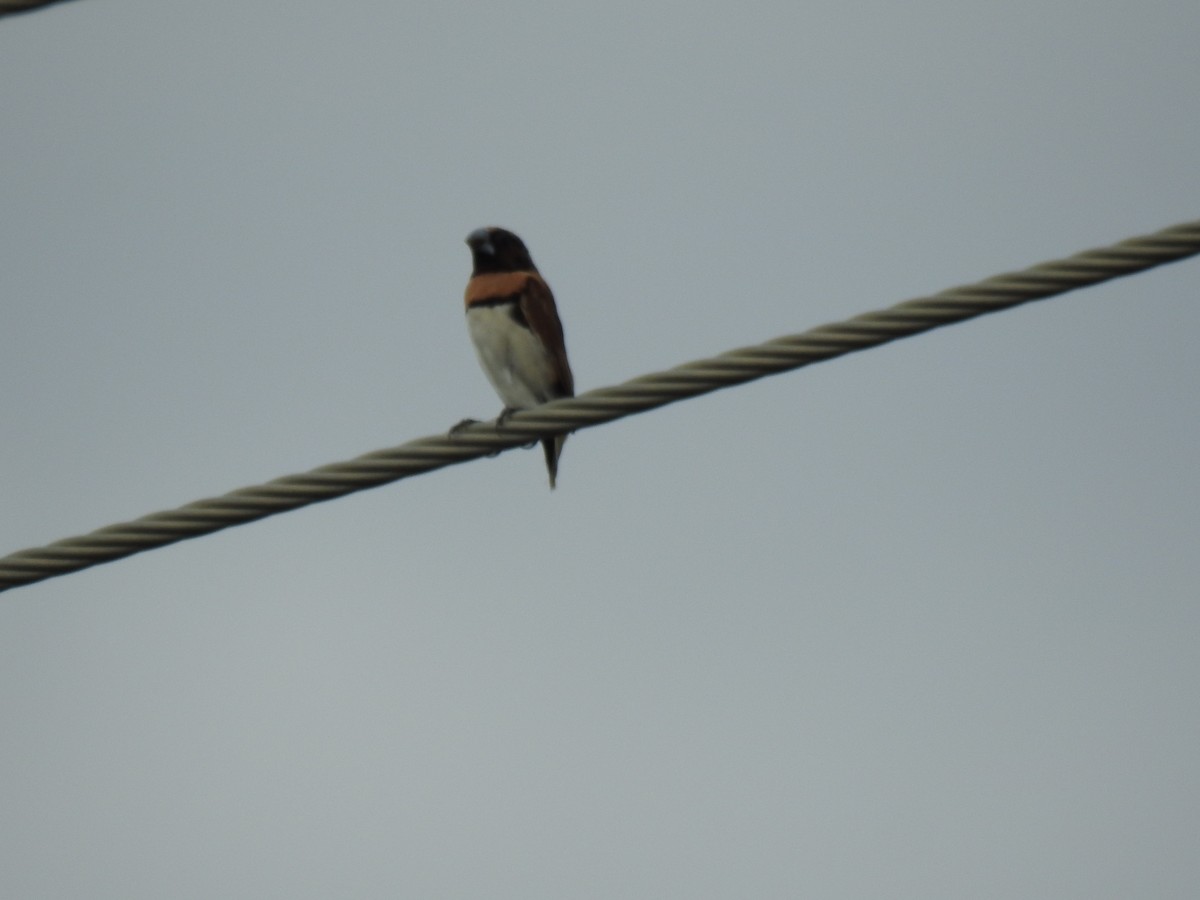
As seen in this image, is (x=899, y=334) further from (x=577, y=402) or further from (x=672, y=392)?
(x=577, y=402)

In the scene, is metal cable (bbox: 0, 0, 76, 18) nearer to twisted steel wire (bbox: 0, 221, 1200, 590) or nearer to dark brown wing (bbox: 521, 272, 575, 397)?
twisted steel wire (bbox: 0, 221, 1200, 590)

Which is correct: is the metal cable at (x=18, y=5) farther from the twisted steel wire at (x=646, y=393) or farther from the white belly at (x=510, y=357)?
the white belly at (x=510, y=357)

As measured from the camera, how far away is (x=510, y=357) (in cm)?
731

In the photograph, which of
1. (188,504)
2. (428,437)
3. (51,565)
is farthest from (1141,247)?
(51,565)

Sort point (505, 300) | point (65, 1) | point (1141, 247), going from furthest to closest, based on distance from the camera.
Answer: point (505, 300) < point (65, 1) < point (1141, 247)

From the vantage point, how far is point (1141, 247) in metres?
3.45

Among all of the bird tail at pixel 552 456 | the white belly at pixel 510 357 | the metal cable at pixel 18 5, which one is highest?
the metal cable at pixel 18 5

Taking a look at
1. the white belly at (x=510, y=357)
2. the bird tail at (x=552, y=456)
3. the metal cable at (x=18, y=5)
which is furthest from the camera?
the bird tail at (x=552, y=456)

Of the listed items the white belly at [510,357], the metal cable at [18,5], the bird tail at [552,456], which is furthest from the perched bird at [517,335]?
the metal cable at [18,5]

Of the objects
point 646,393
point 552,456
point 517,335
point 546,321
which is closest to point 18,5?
point 646,393

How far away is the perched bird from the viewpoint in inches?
288

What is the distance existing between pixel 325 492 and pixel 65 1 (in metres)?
1.20

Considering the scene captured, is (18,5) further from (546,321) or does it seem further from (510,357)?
(546,321)

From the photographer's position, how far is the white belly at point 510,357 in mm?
7297
